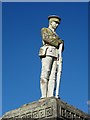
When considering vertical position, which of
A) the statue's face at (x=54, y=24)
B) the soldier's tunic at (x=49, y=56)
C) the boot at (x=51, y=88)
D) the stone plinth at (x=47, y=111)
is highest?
the statue's face at (x=54, y=24)

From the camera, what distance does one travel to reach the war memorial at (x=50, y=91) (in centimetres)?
1506

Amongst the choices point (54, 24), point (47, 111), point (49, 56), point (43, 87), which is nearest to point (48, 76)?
point (43, 87)

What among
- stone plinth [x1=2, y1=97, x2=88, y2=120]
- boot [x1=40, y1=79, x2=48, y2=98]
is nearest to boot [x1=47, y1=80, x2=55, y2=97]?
boot [x1=40, y1=79, x2=48, y2=98]

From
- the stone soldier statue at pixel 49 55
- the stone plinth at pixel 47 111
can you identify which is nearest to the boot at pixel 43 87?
the stone soldier statue at pixel 49 55

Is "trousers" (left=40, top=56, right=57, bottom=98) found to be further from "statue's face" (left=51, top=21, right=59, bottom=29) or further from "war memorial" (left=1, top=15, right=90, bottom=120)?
"statue's face" (left=51, top=21, right=59, bottom=29)

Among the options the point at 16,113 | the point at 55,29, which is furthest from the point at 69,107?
the point at 55,29

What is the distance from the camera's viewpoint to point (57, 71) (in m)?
16.7

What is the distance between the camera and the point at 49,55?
1675 centimetres

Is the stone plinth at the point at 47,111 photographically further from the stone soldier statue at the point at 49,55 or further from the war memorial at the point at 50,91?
the stone soldier statue at the point at 49,55

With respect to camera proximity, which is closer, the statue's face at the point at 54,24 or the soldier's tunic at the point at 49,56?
the soldier's tunic at the point at 49,56

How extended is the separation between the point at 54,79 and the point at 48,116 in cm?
194

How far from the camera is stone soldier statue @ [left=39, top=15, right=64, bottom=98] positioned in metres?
16.5

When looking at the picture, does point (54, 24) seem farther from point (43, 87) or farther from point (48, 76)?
point (43, 87)

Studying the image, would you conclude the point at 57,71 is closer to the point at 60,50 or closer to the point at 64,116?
the point at 60,50
